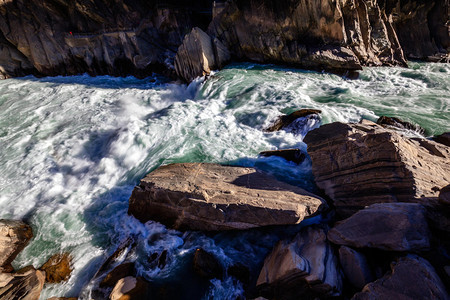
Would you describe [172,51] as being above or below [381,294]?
above

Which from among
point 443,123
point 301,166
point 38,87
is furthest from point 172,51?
point 443,123

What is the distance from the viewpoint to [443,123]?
242 inches

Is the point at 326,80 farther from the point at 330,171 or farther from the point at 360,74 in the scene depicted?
the point at 330,171

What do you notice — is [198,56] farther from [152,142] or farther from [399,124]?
[399,124]

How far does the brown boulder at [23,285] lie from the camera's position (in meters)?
3.14

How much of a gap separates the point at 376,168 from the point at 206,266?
310cm

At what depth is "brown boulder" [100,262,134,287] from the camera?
325 cm

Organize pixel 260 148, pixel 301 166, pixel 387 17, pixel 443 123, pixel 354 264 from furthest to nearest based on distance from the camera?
pixel 387 17 → pixel 443 123 → pixel 260 148 → pixel 301 166 → pixel 354 264

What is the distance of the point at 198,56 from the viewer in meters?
10.9

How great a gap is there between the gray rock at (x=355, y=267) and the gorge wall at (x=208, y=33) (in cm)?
1002

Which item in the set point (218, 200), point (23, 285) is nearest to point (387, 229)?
point (218, 200)

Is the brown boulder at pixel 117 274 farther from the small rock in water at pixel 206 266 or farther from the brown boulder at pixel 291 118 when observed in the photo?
the brown boulder at pixel 291 118

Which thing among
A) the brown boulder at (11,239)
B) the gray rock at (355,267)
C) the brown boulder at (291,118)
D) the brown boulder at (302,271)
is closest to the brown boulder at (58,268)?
the brown boulder at (11,239)

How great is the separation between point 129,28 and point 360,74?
14010 millimetres
